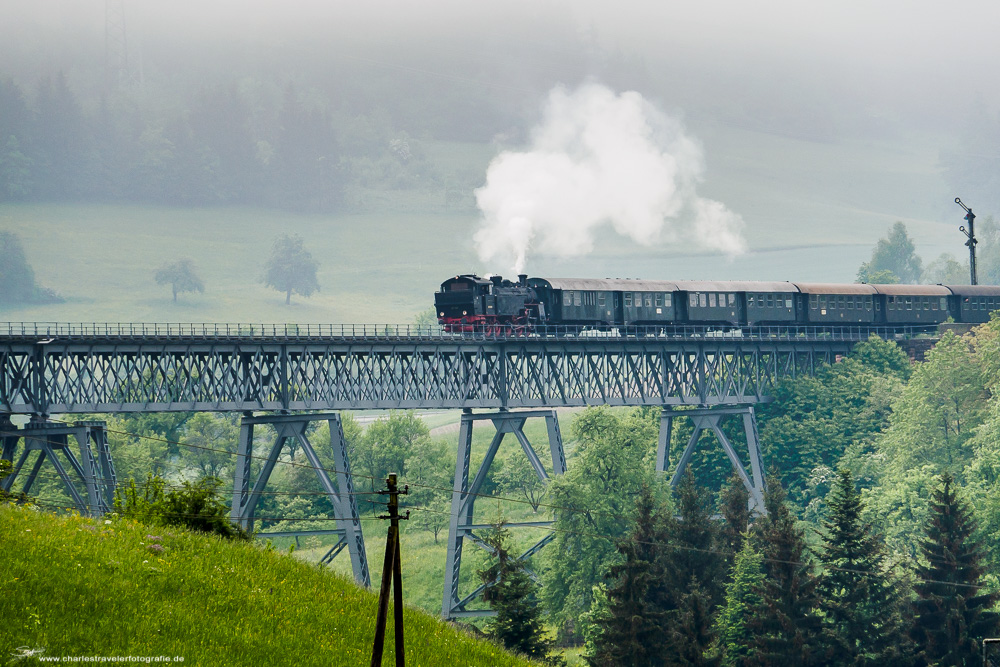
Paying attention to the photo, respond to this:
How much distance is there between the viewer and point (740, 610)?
50.9m

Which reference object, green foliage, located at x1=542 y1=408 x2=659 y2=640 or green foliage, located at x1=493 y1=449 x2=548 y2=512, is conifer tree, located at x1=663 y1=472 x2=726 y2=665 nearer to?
green foliage, located at x1=542 y1=408 x2=659 y2=640

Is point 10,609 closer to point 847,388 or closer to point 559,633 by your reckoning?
point 559,633

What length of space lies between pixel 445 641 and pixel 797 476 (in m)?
55.7

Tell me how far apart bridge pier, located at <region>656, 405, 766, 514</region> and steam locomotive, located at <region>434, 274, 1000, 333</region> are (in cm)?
507

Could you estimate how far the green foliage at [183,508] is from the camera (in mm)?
29219

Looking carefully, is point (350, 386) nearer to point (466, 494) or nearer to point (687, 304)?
point (466, 494)

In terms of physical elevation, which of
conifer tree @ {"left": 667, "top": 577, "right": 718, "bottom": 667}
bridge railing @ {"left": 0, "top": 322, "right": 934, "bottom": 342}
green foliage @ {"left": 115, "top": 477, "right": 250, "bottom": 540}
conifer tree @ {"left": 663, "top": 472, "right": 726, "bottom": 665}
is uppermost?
bridge railing @ {"left": 0, "top": 322, "right": 934, "bottom": 342}

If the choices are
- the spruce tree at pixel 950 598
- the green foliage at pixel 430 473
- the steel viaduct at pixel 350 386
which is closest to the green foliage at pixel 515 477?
the green foliage at pixel 430 473

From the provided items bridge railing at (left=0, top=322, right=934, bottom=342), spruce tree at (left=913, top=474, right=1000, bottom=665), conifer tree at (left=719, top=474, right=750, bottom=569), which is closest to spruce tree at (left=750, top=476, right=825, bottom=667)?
spruce tree at (left=913, top=474, right=1000, bottom=665)

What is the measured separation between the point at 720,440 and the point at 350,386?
88.9 feet

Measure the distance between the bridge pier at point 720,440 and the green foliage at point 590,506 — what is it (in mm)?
3967

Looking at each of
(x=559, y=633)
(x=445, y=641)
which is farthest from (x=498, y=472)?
(x=445, y=641)

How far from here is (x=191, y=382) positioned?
5191 centimetres

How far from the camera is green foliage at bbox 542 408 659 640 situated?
6072 cm
